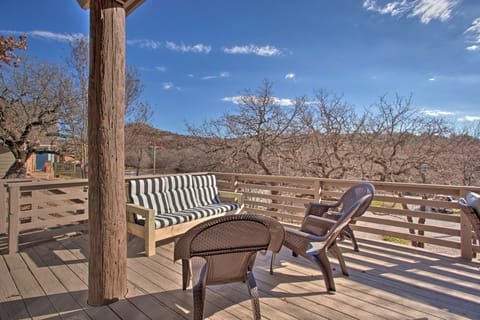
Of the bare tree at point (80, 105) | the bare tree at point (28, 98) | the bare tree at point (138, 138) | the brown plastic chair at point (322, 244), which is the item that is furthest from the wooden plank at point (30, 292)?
the bare tree at point (28, 98)

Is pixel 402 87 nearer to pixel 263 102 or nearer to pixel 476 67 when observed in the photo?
pixel 476 67

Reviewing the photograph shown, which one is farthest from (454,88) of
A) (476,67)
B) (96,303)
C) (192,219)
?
(96,303)

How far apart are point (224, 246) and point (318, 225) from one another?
58.8 inches

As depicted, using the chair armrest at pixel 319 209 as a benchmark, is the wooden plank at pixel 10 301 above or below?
below

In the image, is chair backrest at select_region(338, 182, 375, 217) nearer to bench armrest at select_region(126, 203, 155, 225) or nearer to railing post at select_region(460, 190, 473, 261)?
railing post at select_region(460, 190, 473, 261)

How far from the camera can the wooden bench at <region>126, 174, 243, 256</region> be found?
3207 mm

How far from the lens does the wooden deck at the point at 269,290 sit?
1979 mm

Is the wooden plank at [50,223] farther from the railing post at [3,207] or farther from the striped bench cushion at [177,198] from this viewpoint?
the striped bench cushion at [177,198]

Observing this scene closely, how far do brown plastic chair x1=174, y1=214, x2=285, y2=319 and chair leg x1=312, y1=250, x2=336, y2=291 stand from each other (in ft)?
2.61

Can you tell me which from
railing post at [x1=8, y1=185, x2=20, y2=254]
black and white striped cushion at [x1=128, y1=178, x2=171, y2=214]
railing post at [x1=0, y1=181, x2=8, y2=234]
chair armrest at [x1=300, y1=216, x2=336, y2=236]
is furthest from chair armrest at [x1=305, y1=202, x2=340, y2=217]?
railing post at [x1=0, y1=181, x2=8, y2=234]

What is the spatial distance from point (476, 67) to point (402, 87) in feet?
5.14

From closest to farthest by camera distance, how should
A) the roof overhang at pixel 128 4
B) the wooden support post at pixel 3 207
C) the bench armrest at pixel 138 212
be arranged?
the roof overhang at pixel 128 4, the bench armrest at pixel 138 212, the wooden support post at pixel 3 207

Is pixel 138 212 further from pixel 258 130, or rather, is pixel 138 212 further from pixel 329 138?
pixel 329 138

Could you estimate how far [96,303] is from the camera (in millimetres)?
2035
